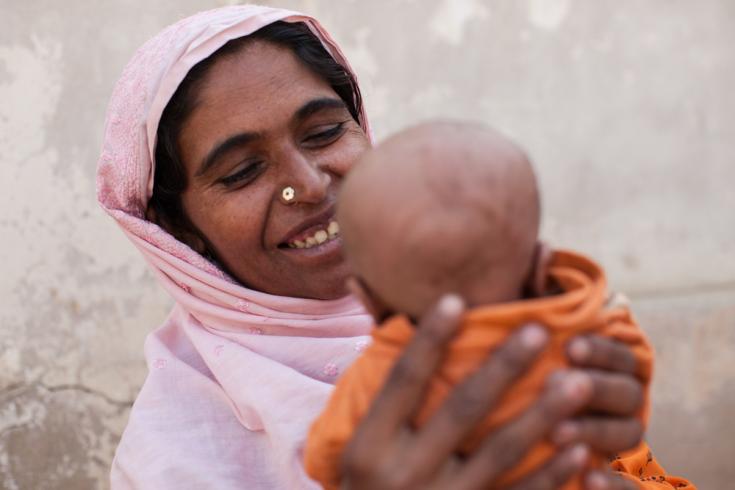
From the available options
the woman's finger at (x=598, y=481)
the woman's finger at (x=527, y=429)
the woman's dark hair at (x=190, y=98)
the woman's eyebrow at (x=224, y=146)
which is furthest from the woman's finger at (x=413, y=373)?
the woman's dark hair at (x=190, y=98)

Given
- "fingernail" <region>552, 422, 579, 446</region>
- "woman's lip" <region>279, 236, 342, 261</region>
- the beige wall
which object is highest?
"fingernail" <region>552, 422, 579, 446</region>

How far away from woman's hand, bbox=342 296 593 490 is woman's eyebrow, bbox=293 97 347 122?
92cm

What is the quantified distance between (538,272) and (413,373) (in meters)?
0.25

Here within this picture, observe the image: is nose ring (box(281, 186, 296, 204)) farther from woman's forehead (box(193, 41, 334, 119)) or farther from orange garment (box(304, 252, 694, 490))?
orange garment (box(304, 252, 694, 490))

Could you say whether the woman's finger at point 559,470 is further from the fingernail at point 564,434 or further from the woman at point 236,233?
the woman at point 236,233

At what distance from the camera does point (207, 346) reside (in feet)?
6.58

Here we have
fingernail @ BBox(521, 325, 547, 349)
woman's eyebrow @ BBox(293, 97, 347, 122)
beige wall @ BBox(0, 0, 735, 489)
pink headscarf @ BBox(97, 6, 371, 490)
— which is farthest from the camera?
beige wall @ BBox(0, 0, 735, 489)

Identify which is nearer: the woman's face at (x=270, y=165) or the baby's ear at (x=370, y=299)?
the baby's ear at (x=370, y=299)

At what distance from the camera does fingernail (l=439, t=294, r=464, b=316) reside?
1.08 metres

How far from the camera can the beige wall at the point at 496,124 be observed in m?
3.45

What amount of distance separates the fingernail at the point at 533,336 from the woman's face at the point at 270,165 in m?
0.83

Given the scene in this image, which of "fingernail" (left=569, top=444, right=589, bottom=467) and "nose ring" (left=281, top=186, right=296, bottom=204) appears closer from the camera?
"fingernail" (left=569, top=444, right=589, bottom=467)

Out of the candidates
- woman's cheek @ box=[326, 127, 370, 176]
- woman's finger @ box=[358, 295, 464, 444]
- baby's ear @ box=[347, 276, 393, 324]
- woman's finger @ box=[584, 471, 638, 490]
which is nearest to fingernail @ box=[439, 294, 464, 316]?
woman's finger @ box=[358, 295, 464, 444]

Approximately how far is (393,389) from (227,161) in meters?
0.94
